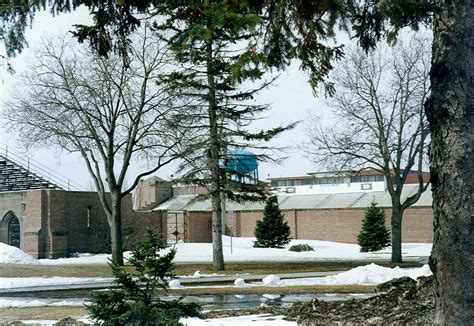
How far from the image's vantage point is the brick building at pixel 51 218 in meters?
42.8

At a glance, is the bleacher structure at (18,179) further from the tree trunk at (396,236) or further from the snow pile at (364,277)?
the snow pile at (364,277)

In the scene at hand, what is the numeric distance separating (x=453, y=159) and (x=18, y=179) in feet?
152

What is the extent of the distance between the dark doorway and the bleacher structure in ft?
9.23

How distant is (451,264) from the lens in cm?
678

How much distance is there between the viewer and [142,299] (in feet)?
26.7

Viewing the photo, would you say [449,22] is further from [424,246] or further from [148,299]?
[424,246]

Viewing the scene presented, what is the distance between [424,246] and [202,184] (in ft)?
81.2

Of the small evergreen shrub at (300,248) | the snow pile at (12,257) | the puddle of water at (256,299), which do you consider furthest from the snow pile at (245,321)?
the small evergreen shrub at (300,248)

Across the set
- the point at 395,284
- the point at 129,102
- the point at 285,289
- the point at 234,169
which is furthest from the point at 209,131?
the point at 395,284

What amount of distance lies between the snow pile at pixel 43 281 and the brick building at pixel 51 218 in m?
→ 17.1

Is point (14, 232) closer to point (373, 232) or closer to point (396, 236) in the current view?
point (373, 232)

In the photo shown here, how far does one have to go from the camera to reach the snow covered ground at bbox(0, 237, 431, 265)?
36906 mm

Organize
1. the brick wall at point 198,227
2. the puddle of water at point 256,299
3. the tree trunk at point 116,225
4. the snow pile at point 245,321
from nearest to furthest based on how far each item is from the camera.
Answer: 1. the snow pile at point 245,321
2. the puddle of water at point 256,299
3. the tree trunk at point 116,225
4. the brick wall at point 198,227

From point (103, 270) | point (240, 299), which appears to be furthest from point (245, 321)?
point (103, 270)
